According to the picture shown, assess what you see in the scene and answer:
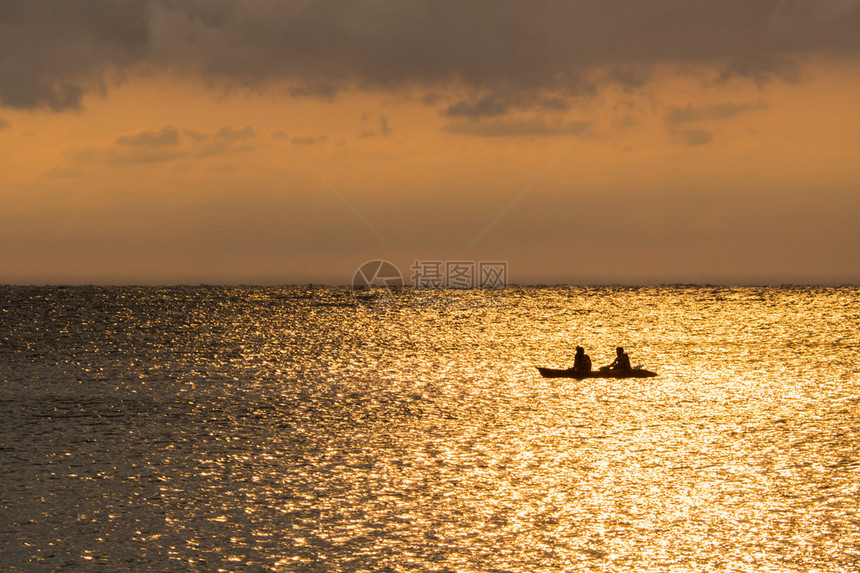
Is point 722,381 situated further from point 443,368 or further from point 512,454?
point 512,454

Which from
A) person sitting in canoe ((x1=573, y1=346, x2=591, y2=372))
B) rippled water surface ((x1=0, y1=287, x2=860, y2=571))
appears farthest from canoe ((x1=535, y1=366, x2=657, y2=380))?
rippled water surface ((x1=0, y1=287, x2=860, y2=571))

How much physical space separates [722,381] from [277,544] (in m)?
51.1

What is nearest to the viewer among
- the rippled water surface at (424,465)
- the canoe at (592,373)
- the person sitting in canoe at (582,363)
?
the rippled water surface at (424,465)

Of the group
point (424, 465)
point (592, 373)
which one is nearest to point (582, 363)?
point (592, 373)

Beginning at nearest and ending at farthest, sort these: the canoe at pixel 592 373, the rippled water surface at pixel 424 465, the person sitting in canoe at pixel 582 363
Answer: the rippled water surface at pixel 424 465 < the canoe at pixel 592 373 < the person sitting in canoe at pixel 582 363

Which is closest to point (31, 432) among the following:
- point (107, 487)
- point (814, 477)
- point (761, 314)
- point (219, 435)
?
point (219, 435)

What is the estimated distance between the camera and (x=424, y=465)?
38281mm

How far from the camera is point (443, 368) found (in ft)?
257

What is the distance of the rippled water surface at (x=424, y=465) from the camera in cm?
2672

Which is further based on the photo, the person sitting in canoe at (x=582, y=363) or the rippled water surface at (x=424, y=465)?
the person sitting in canoe at (x=582, y=363)

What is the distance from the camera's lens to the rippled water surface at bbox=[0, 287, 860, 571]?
26.7m

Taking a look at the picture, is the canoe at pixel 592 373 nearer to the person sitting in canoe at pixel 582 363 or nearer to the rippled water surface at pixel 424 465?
the person sitting in canoe at pixel 582 363

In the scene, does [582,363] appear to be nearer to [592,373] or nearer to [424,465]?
[592,373]

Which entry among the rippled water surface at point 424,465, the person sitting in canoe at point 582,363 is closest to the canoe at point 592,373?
the person sitting in canoe at point 582,363
